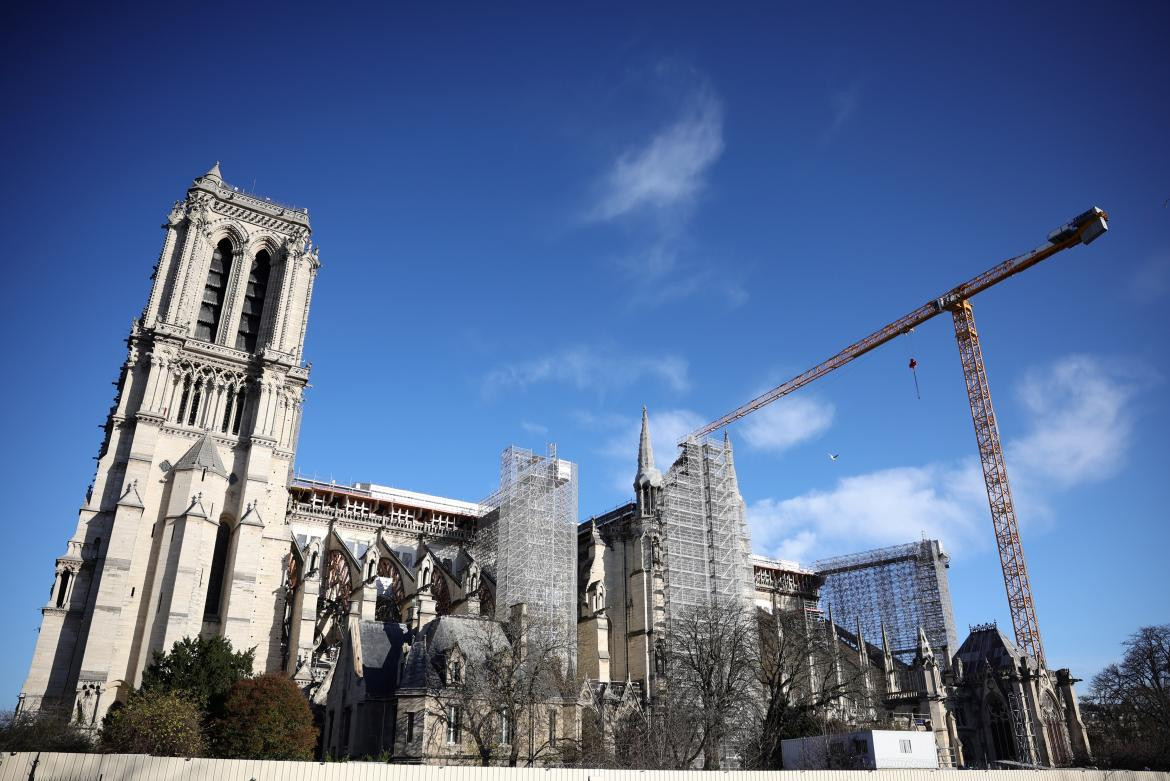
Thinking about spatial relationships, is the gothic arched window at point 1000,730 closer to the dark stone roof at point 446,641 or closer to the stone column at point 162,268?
the dark stone roof at point 446,641

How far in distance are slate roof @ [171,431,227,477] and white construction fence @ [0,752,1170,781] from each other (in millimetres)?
Answer: 24979

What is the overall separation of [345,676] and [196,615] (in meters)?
10.7

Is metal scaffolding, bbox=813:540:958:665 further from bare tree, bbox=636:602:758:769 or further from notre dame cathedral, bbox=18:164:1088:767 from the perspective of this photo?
bare tree, bbox=636:602:758:769

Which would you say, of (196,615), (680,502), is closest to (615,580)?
(680,502)

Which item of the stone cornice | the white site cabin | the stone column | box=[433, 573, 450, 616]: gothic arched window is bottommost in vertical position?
the white site cabin

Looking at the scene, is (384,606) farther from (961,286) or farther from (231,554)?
(961,286)

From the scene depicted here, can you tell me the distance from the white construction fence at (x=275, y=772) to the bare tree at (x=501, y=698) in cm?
528

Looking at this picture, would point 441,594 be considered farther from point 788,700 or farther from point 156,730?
point 156,730

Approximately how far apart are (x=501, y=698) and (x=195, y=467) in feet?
77.6

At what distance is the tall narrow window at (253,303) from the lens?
177 feet

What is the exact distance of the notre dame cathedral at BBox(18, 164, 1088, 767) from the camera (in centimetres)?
3828

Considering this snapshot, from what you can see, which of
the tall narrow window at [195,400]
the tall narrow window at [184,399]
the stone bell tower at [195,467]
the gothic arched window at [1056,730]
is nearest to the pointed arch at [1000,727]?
the gothic arched window at [1056,730]

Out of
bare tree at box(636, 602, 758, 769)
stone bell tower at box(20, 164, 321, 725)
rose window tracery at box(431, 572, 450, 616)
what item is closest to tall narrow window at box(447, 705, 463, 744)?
bare tree at box(636, 602, 758, 769)

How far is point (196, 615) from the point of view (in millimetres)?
42031
